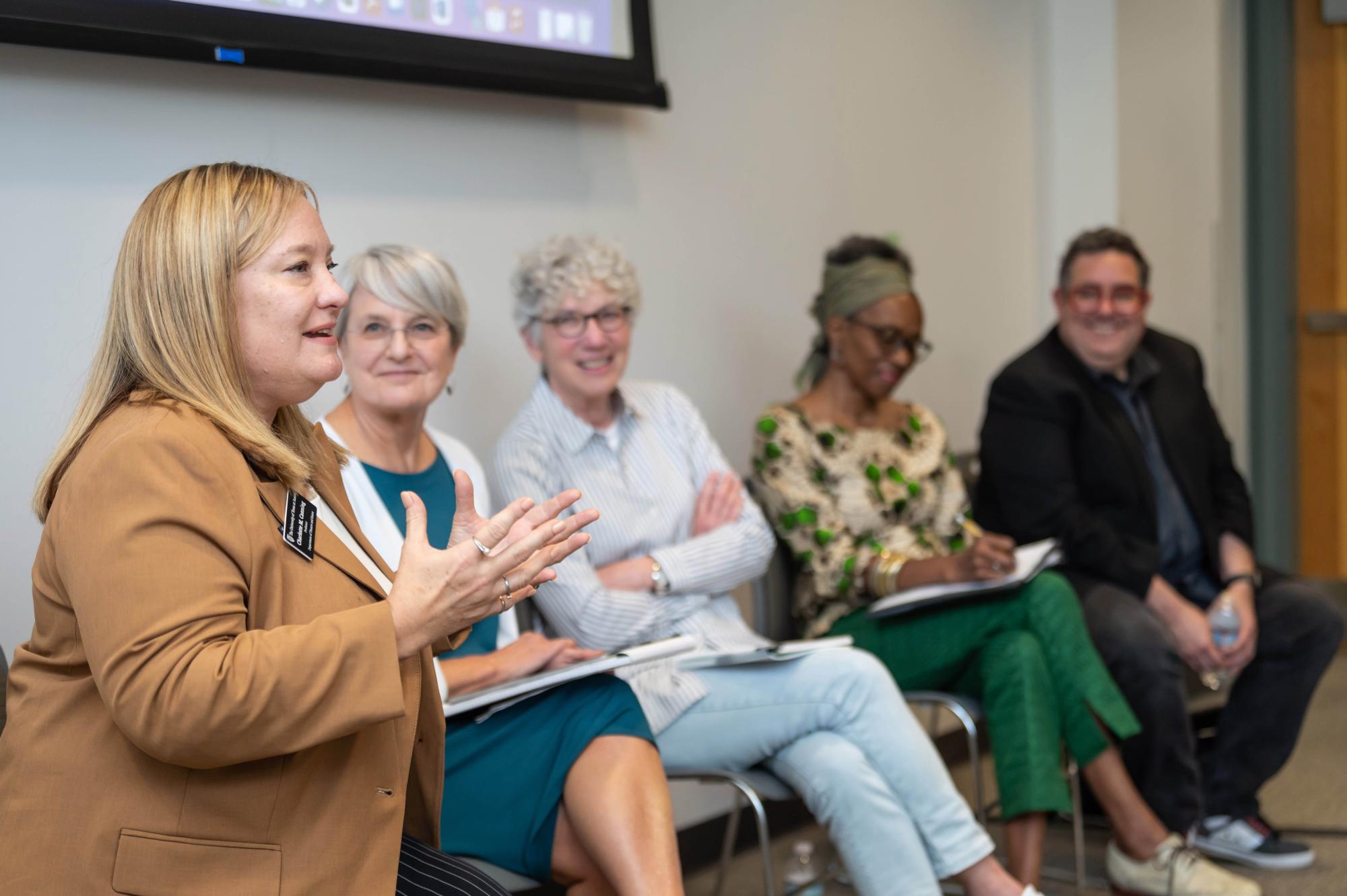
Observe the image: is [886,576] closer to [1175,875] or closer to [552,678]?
[1175,875]

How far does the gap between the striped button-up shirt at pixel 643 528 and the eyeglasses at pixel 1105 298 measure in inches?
43.5

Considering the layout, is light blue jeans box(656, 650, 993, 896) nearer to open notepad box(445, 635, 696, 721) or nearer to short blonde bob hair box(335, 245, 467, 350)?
open notepad box(445, 635, 696, 721)

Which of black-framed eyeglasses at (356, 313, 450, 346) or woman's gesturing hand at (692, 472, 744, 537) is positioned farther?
woman's gesturing hand at (692, 472, 744, 537)

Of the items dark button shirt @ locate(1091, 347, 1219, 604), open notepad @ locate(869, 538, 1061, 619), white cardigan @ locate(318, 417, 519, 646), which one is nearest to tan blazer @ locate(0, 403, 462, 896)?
white cardigan @ locate(318, 417, 519, 646)

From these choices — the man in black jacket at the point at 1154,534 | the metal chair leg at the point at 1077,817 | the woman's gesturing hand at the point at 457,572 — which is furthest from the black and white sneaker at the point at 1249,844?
the woman's gesturing hand at the point at 457,572

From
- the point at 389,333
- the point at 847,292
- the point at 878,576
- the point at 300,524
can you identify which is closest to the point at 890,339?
the point at 847,292

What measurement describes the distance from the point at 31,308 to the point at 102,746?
106 cm

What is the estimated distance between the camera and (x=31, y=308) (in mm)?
2123

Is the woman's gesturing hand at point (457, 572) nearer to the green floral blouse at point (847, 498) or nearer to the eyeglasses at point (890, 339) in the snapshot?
the green floral blouse at point (847, 498)

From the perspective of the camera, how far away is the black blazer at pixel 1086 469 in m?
3.06

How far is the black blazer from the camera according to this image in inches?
121

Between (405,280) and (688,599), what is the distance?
0.82m

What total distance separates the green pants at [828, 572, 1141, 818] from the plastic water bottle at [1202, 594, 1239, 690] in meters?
0.43

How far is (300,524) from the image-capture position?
56.7 inches
